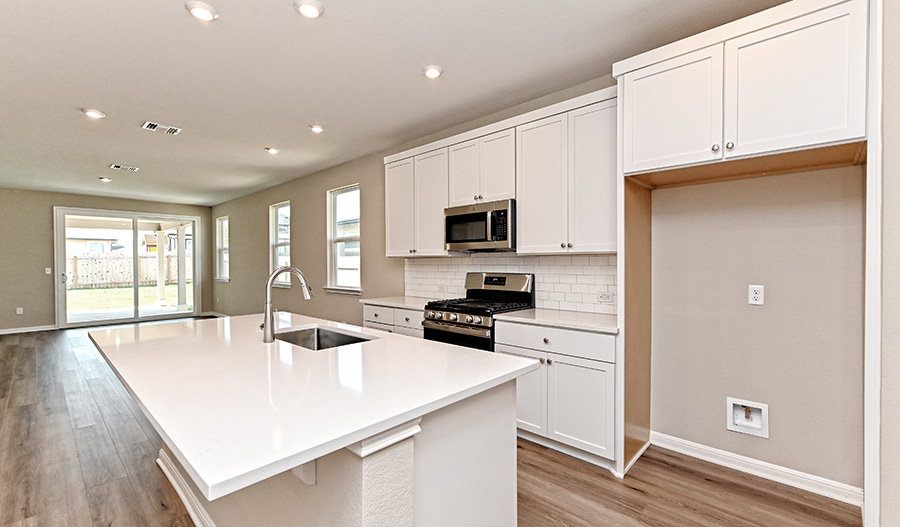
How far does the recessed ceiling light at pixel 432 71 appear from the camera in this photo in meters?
2.74

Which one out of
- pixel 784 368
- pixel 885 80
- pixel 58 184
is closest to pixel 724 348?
pixel 784 368

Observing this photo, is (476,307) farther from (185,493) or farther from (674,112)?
(185,493)

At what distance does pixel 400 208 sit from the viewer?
403 cm

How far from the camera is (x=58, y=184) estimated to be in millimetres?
6566

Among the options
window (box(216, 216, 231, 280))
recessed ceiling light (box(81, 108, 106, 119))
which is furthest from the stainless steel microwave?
window (box(216, 216, 231, 280))

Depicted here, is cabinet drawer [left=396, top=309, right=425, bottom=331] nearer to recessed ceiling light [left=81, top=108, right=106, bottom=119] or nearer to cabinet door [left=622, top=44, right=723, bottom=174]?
cabinet door [left=622, top=44, right=723, bottom=174]

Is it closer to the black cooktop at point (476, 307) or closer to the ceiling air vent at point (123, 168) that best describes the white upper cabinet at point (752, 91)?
the black cooktop at point (476, 307)

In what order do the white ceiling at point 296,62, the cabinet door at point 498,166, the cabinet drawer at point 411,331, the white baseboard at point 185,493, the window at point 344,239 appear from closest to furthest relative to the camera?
the white baseboard at point 185,493
the white ceiling at point 296,62
the cabinet door at point 498,166
the cabinet drawer at point 411,331
the window at point 344,239

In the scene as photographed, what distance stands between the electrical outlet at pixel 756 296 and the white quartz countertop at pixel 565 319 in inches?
28.8

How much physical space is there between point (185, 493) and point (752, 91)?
3.36 metres

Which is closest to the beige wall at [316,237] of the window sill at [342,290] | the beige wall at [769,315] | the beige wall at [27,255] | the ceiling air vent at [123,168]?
the window sill at [342,290]

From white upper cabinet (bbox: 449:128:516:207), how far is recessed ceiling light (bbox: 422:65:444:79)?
24.5 inches

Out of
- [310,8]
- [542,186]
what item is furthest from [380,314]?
[310,8]

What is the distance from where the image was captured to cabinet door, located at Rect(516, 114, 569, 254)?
274cm
